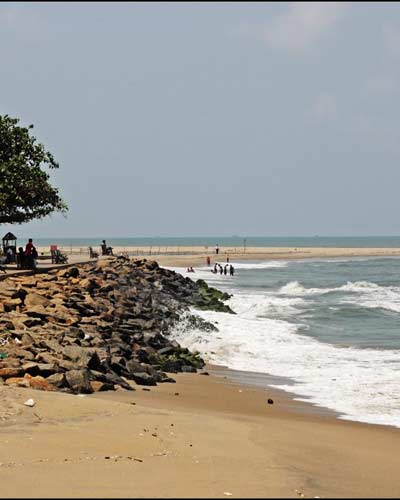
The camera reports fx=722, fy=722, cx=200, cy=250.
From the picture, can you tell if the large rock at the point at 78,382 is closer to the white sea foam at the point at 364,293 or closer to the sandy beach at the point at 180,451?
the sandy beach at the point at 180,451

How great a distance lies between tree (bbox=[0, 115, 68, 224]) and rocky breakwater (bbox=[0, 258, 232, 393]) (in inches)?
219

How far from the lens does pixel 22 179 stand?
33.1m

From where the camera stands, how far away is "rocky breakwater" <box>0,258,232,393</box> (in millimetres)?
11531

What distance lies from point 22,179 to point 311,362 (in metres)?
19.6

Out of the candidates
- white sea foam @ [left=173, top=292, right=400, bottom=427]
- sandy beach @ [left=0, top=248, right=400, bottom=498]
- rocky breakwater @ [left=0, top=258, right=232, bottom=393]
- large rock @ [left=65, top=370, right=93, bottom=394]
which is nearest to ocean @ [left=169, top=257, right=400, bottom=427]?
white sea foam @ [left=173, top=292, right=400, bottom=427]

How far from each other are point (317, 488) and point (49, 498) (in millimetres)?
3173

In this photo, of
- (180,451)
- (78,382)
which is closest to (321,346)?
(78,382)

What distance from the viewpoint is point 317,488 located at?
240 inches

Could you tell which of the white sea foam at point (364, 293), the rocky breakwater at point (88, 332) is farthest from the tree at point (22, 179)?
the white sea foam at point (364, 293)

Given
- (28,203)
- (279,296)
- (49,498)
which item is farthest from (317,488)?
(279,296)

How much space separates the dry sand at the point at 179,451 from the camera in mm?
5762

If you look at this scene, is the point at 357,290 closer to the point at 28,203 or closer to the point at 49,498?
the point at 28,203

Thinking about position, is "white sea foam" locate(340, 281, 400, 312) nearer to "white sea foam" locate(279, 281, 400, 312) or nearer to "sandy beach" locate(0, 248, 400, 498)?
"white sea foam" locate(279, 281, 400, 312)

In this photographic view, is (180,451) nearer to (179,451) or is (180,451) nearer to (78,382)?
(179,451)
